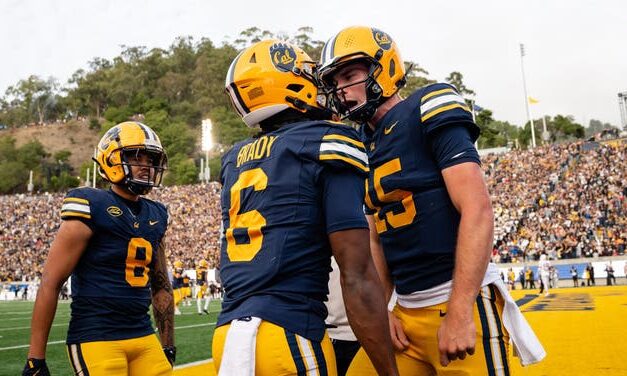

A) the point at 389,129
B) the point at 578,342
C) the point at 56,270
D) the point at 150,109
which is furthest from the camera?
the point at 150,109

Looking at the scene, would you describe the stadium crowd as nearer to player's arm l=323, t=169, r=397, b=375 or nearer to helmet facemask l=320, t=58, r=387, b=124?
helmet facemask l=320, t=58, r=387, b=124

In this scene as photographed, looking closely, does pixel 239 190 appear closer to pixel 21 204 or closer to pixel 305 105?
pixel 305 105

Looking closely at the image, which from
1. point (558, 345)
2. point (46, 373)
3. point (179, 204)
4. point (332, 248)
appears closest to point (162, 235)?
point (46, 373)

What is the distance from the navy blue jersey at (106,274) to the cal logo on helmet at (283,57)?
1631 mm

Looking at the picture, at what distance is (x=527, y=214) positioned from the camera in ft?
101

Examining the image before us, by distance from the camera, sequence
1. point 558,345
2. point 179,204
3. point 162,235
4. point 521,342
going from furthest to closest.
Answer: point 179,204, point 558,345, point 162,235, point 521,342

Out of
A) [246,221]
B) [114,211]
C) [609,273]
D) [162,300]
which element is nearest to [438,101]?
[246,221]

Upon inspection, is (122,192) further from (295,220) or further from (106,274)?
(295,220)

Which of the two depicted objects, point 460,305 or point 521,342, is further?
point 521,342

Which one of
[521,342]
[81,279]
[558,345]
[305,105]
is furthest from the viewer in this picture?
[558,345]

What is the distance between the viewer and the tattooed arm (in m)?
3.89

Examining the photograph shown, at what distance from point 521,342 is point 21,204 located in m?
55.1

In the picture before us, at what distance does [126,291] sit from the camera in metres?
3.32

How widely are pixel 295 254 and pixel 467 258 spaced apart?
69cm
